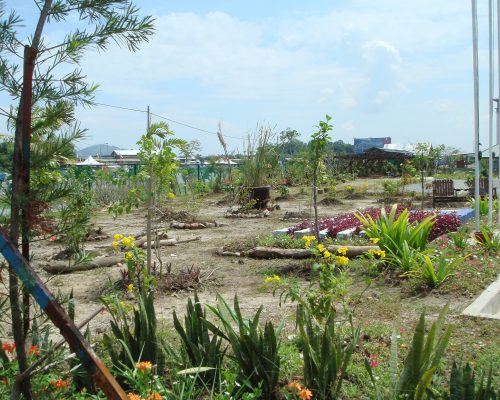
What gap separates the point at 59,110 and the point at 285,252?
655 centimetres

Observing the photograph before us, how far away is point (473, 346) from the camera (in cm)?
454

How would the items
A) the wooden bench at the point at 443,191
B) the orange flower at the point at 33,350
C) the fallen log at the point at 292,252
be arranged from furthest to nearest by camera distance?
1. the wooden bench at the point at 443,191
2. the fallen log at the point at 292,252
3. the orange flower at the point at 33,350

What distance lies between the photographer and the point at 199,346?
3.54 meters

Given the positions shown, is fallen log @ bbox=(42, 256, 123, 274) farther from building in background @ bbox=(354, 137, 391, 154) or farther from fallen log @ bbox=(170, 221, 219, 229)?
building in background @ bbox=(354, 137, 391, 154)

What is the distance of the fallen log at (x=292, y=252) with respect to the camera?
27.8 ft

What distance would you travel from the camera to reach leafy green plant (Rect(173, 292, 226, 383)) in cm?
344

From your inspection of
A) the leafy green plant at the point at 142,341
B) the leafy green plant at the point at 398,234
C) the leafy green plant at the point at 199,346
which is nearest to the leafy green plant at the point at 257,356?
the leafy green plant at the point at 199,346

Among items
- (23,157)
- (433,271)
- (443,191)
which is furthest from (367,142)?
(23,157)

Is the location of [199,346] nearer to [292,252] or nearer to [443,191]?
[292,252]

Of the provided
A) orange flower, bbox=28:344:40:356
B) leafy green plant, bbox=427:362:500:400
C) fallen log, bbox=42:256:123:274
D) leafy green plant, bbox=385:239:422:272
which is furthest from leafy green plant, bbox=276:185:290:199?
leafy green plant, bbox=427:362:500:400

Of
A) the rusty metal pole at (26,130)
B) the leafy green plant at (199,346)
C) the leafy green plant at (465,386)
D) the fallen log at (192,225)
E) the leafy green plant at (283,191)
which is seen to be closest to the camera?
the rusty metal pole at (26,130)

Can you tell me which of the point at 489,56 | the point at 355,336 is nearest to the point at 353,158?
the point at 489,56

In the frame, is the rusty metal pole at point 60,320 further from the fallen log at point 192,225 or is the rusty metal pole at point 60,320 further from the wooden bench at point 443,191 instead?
the wooden bench at point 443,191

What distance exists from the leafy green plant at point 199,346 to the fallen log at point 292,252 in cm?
498
